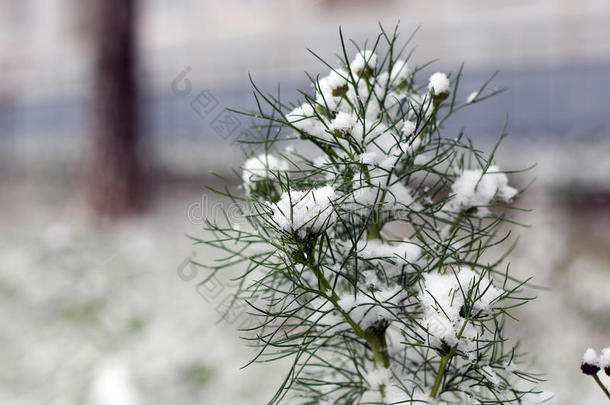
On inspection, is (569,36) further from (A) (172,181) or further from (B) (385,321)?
(B) (385,321)

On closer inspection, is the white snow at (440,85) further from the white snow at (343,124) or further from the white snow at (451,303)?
the white snow at (451,303)

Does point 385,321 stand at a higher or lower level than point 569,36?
lower

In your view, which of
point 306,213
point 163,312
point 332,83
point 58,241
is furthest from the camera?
point 58,241

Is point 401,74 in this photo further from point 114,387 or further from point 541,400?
point 114,387

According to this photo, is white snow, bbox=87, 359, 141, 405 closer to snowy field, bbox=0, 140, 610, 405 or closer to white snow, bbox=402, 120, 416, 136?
snowy field, bbox=0, 140, 610, 405

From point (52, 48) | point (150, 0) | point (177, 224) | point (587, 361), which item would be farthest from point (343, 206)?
point (52, 48)

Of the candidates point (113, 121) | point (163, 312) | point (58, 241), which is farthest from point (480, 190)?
point (113, 121)

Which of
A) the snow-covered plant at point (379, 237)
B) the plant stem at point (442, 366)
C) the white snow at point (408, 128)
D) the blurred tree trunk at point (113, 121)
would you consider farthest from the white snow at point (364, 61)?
the blurred tree trunk at point (113, 121)
